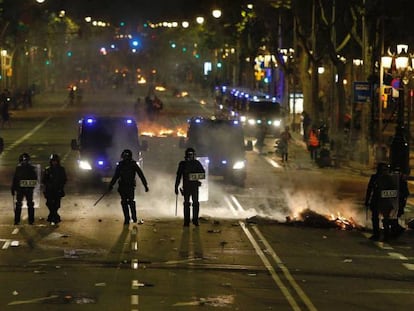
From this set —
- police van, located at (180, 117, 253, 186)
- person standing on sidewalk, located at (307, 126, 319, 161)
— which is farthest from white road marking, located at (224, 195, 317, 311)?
person standing on sidewalk, located at (307, 126, 319, 161)

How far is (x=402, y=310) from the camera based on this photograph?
14430 millimetres

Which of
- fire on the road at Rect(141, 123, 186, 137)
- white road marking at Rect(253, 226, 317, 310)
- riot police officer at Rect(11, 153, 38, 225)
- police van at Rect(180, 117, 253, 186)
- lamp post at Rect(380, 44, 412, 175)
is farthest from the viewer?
fire on the road at Rect(141, 123, 186, 137)

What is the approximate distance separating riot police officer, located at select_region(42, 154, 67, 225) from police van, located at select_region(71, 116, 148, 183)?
832cm

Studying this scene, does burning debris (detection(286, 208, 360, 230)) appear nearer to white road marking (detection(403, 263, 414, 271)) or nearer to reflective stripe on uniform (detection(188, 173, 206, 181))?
reflective stripe on uniform (detection(188, 173, 206, 181))

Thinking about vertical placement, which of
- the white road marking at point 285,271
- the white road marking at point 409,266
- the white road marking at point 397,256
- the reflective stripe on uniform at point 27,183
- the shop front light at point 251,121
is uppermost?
the reflective stripe on uniform at point 27,183

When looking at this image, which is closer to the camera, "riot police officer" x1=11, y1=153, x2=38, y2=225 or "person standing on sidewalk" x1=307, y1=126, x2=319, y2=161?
"riot police officer" x1=11, y1=153, x2=38, y2=225

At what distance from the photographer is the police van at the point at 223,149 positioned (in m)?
34.9

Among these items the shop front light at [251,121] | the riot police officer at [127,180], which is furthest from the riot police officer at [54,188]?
the shop front light at [251,121]

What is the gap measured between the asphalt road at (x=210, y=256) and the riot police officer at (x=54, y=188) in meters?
0.27

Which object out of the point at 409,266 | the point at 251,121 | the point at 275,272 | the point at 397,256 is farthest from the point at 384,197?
the point at 251,121

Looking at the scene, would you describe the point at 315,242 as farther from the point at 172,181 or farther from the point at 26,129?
the point at 26,129

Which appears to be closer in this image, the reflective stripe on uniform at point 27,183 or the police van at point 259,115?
the reflective stripe on uniform at point 27,183

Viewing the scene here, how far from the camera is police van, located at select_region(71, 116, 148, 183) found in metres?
32.4

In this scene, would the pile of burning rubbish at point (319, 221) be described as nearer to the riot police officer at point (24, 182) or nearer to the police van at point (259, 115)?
the riot police officer at point (24, 182)
